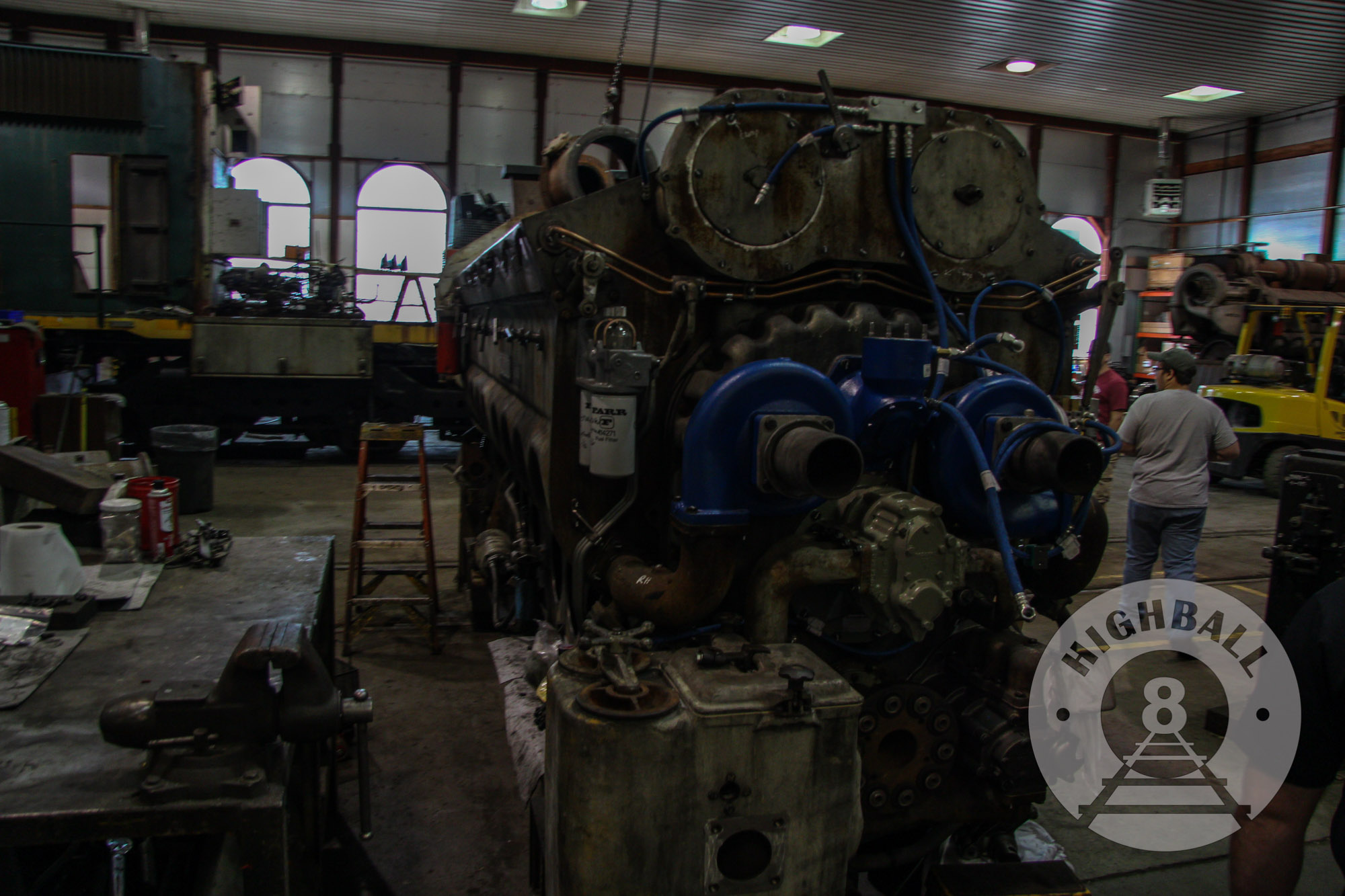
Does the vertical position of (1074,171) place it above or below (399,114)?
above

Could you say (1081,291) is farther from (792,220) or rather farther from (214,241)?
(214,241)

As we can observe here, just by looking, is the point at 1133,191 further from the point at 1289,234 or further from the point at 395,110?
the point at 395,110

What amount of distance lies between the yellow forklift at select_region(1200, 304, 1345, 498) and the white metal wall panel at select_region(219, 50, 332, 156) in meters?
11.4

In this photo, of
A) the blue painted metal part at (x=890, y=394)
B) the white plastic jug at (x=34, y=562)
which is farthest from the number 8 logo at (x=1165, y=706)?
the white plastic jug at (x=34, y=562)

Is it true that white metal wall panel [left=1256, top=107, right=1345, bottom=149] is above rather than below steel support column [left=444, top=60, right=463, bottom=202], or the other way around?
above

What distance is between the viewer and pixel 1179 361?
14.2 ft

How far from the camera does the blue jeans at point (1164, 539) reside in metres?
4.35

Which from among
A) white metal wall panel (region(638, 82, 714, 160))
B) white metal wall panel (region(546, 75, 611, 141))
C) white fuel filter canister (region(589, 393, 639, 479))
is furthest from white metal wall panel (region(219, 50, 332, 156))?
white fuel filter canister (region(589, 393, 639, 479))

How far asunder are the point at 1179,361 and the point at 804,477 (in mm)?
3163

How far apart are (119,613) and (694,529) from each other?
1.37 metres

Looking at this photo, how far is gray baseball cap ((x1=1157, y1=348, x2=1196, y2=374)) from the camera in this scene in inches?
169

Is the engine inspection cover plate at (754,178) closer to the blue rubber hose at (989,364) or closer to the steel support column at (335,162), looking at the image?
the blue rubber hose at (989,364)

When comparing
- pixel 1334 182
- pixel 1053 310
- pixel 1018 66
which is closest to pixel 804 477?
pixel 1053 310

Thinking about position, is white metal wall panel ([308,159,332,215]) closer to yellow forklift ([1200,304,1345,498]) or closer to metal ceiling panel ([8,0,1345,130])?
metal ceiling panel ([8,0,1345,130])
